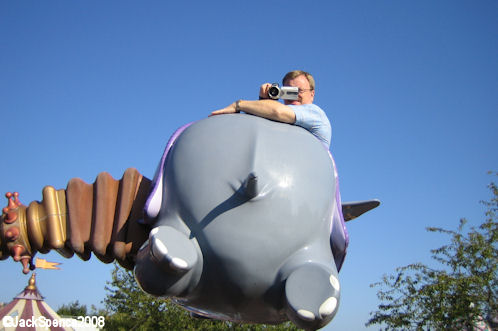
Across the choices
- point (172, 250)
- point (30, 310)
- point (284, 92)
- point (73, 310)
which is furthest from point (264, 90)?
point (73, 310)

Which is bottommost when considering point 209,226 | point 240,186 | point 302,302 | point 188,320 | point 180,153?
point 188,320

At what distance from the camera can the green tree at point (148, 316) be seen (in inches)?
618

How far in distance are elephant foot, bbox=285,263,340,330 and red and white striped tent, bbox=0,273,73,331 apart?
11.4m

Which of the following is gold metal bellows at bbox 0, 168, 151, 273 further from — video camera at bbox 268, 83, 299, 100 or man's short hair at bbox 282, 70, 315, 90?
man's short hair at bbox 282, 70, 315, 90

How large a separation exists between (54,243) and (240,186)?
1.28 metres

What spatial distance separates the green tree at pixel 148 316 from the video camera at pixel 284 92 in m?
13.7

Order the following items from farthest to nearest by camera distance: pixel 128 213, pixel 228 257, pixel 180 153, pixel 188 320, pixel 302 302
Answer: pixel 188 320
pixel 128 213
pixel 180 153
pixel 228 257
pixel 302 302

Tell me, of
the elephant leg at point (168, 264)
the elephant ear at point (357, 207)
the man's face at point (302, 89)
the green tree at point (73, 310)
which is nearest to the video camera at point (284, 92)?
the man's face at point (302, 89)

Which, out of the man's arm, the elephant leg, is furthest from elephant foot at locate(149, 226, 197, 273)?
the man's arm

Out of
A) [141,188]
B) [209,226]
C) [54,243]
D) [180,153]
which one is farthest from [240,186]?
[54,243]

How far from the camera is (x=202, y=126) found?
2547 mm

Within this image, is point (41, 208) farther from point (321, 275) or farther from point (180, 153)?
point (321, 275)

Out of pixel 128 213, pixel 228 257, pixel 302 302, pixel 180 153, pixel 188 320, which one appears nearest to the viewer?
pixel 302 302

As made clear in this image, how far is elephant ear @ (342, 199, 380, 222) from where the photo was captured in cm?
307
